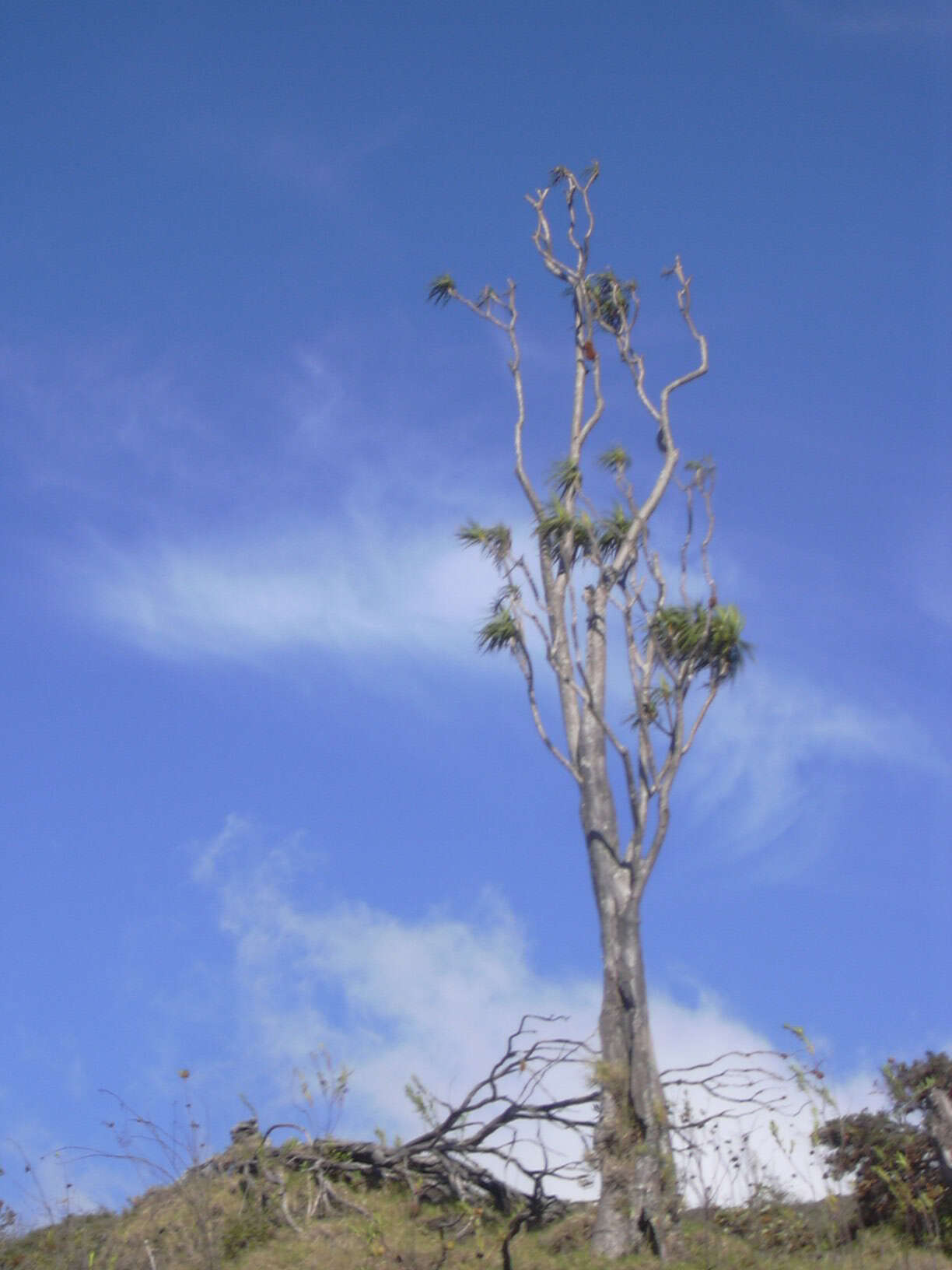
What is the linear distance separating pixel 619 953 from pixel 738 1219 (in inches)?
132

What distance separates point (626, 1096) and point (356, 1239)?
2.16 m

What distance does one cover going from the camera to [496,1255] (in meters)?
7.56

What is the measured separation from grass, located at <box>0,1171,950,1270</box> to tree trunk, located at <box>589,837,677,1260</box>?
22 cm

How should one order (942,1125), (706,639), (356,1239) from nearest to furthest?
(942,1125) → (356,1239) → (706,639)

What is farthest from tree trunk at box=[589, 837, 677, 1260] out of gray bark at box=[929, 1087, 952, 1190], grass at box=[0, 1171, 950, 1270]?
gray bark at box=[929, 1087, 952, 1190]

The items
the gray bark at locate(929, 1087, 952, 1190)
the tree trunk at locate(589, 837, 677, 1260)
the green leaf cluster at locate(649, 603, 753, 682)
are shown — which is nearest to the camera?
the gray bark at locate(929, 1087, 952, 1190)

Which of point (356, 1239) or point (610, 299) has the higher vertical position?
point (610, 299)

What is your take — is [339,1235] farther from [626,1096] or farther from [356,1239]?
[626,1096]

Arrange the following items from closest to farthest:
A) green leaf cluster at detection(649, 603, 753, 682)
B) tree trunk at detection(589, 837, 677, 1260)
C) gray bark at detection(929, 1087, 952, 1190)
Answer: gray bark at detection(929, 1087, 952, 1190) < tree trunk at detection(589, 837, 677, 1260) < green leaf cluster at detection(649, 603, 753, 682)

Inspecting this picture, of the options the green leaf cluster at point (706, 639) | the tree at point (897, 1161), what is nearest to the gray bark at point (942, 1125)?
the tree at point (897, 1161)

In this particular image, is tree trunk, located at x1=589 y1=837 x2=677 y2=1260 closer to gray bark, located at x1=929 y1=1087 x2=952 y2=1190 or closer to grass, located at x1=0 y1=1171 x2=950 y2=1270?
grass, located at x1=0 y1=1171 x2=950 y2=1270

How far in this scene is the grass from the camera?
→ 647cm

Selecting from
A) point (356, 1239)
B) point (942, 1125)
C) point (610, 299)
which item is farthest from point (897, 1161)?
point (610, 299)

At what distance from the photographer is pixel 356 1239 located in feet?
25.0
